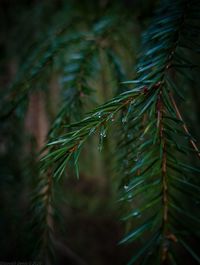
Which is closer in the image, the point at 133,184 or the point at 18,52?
the point at 133,184

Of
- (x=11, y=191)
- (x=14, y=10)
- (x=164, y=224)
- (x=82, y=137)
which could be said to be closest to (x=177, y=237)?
(x=164, y=224)

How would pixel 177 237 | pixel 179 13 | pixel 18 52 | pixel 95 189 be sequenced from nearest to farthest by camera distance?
pixel 177 237 → pixel 179 13 → pixel 18 52 → pixel 95 189

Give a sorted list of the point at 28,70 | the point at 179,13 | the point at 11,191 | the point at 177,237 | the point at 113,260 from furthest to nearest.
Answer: the point at 113,260 < the point at 11,191 < the point at 28,70 < the point at 179,13 < the point at 177,237

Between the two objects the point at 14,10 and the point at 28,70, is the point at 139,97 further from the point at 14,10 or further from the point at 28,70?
the point at 14,10

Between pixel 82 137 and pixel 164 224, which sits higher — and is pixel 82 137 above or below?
above

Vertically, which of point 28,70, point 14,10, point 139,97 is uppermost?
point 14,10

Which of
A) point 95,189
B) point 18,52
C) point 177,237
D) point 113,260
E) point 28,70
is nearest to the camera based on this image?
point 177,237

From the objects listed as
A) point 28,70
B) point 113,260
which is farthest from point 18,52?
point 113,260

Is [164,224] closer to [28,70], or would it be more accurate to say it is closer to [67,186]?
[28,70]

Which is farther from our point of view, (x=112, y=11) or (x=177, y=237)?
(x=112, y=11)
